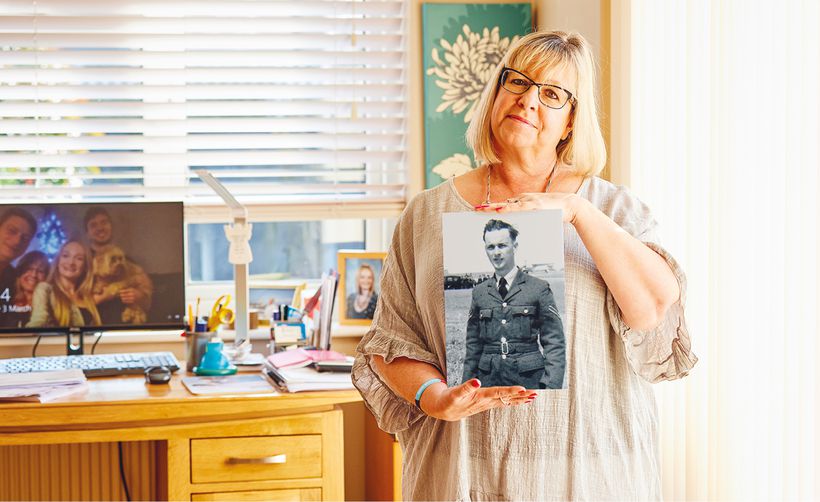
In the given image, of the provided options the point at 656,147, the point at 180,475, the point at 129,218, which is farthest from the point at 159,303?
the point at 656,147

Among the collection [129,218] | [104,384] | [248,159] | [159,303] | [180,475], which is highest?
[248,159]

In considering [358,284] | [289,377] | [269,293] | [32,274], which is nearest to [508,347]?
[289,377]

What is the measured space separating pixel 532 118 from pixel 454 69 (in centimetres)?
151

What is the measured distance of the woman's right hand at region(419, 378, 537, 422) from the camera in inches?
48.9

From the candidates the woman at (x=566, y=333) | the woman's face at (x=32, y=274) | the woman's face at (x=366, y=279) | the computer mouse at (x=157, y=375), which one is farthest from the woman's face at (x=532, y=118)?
the woman's face at (x=32, y=274)

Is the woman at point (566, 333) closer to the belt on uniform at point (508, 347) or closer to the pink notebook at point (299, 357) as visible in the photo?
the belt on uniform at point (508, 347)

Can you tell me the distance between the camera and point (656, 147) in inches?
80.1

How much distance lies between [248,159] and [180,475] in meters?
1.08

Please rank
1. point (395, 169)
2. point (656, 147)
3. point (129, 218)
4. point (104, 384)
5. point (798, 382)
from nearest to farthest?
point (798, 382)
point (656, 147)
point (104, 384)
point (129, 218)
point (395, 169)

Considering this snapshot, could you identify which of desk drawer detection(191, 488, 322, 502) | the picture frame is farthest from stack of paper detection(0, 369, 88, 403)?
the picture frame

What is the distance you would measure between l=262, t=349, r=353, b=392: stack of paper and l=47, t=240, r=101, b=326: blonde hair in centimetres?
52

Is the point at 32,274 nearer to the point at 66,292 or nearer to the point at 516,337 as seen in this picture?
the point at 66,292

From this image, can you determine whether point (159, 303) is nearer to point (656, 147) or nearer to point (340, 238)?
point (340, 238)

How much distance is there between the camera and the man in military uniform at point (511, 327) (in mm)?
1265
